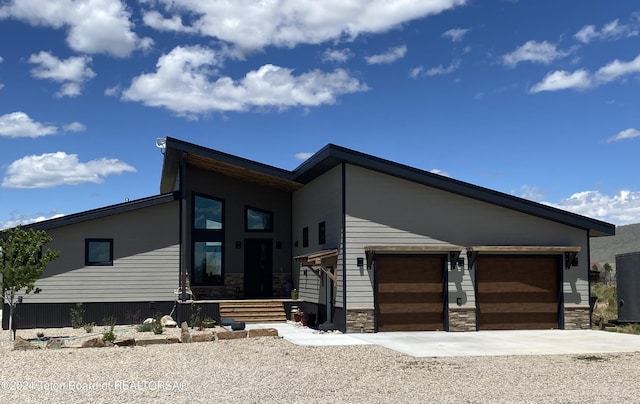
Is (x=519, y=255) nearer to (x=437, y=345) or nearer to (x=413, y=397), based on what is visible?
(x=437, y=345)

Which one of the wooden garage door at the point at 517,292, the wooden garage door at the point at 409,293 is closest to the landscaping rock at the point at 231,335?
the wooden garage door at the point at 409,293

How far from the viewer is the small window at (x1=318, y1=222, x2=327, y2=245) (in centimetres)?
2011

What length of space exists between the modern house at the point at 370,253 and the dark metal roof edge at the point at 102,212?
0.04 m

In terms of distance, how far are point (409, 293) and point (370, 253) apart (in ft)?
5.40

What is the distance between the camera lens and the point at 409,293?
18.4 metres

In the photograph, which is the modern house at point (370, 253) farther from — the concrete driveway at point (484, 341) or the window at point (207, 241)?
the concrete driveway at point (484, 341)

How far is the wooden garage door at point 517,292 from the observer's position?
18.9 metres

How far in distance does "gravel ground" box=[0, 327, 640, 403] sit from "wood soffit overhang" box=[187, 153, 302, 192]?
8.52 metres

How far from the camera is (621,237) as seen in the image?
10269 cm

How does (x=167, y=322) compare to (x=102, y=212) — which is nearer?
(x=167, y=322)

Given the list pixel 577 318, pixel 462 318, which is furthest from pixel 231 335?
pixel 577 318

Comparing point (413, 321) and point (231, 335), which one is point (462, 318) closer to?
point (413, 321)

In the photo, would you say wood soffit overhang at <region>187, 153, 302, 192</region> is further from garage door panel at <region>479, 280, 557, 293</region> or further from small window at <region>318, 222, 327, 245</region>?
garage door panel at <region>479, 280, 557, 293</region>

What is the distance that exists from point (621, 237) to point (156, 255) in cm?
9532
